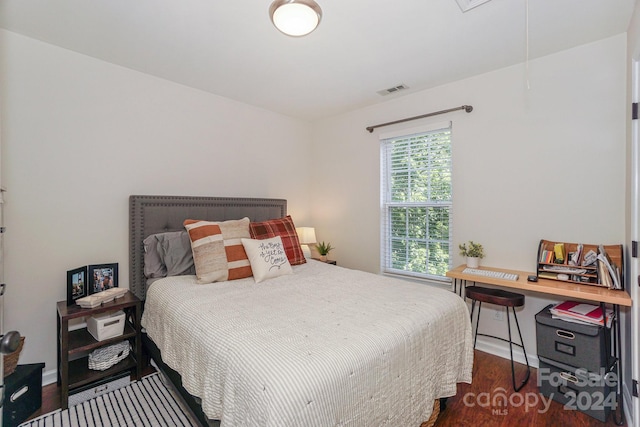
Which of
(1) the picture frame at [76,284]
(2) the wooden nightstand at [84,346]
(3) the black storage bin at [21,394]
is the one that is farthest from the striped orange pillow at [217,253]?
(3) the black storage bin at [21,394]

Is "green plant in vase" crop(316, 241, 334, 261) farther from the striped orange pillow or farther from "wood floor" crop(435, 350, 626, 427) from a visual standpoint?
"wood floor" crop(435, 350, 626, 427)

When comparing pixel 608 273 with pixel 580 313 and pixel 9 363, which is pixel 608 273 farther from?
pixel 9 363

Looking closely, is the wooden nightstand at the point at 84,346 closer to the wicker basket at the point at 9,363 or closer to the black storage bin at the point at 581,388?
the wicker basket at the point at 9,363

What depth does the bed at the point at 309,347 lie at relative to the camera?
106 centimetres

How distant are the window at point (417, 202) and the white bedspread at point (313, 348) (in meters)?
1.11

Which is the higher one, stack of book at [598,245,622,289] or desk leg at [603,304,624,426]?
stack of book at [598,245,622,289]

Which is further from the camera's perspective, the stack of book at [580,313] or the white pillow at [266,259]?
the white pillow at [266,259]

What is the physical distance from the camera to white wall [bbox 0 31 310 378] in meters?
2.05

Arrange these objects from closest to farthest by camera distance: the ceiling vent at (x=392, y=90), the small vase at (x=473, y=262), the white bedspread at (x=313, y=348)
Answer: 1. the white bedspread at (x=313, y=348)
2. the small vase at (x=473, y=262)
3. the ceiling vent at (x=392, y=90)

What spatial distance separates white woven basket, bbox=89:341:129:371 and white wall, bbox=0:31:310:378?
1.34 ft

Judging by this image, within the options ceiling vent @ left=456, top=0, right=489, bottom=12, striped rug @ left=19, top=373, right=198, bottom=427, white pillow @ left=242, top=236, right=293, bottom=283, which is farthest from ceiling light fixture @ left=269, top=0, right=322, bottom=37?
striped rug @ left=19, top=373, right=198, bottom=427

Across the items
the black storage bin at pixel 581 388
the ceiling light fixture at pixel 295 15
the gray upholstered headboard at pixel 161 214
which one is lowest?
the black storage bin at pixel 581 388

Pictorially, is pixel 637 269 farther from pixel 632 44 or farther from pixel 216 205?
pixel 216 205

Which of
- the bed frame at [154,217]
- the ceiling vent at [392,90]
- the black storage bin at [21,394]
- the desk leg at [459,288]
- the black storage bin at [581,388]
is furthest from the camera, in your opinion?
the ceiling vent at [392,90]
